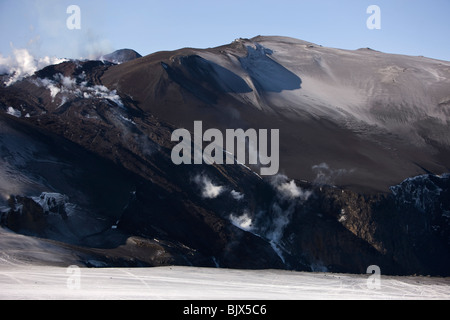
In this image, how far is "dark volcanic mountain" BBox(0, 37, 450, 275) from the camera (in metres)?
33.4

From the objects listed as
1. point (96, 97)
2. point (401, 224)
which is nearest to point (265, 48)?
point (96, 97)

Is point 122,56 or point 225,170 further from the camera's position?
point 122,56

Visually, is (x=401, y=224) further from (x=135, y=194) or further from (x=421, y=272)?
(x=135, y=194)

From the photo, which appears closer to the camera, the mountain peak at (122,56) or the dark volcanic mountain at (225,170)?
the dark volcanic mountain at (225,170)

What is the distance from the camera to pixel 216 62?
58156 millimetres

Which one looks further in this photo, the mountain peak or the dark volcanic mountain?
the mountain peak

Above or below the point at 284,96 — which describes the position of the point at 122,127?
below

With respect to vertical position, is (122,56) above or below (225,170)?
above

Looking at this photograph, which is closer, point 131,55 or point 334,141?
point 334,141

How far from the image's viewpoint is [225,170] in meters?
41.8

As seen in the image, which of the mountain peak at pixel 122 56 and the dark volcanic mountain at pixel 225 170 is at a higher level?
the mountain peak at pixel 122 56

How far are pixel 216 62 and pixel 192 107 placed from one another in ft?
34.4

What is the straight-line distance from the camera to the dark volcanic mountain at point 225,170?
1315 inches

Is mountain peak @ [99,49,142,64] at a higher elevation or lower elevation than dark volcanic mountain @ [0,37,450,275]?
higher
